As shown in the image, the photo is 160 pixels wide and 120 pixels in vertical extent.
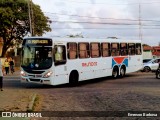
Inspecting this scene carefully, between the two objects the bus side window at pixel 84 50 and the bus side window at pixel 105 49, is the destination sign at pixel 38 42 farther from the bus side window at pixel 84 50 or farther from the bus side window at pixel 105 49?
the bus side window at pixel 105 49

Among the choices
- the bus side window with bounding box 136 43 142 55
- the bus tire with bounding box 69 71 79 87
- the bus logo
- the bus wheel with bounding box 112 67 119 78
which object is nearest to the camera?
the bus tire with bounding box 69 71 79 87

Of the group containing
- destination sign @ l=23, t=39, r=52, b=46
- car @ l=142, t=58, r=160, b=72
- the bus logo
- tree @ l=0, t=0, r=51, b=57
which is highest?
tree @ l=0, t=0, r=51, b=57

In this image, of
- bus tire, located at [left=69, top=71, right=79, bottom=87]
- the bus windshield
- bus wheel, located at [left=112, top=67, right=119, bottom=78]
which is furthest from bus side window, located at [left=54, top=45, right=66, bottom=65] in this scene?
bus wheel, located at [left=112, top=67, right=119, bottom=78]

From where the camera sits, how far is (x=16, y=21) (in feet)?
211

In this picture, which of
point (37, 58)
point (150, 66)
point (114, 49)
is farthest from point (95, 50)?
point (150, 66)

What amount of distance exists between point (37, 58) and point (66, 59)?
1681mm

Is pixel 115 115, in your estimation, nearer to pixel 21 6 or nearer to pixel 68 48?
pixel 68 48

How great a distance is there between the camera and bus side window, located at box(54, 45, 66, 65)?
21867mm

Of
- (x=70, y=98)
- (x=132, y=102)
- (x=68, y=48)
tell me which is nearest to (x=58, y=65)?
(x=68, y=48)

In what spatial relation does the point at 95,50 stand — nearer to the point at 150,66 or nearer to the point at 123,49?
the point at 123,49

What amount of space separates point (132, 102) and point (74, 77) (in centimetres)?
904

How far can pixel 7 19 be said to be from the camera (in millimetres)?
61000

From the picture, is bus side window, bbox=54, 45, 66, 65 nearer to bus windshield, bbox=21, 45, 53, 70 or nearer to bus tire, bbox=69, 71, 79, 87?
bus windshield, bbox=21, 45, 53, 70

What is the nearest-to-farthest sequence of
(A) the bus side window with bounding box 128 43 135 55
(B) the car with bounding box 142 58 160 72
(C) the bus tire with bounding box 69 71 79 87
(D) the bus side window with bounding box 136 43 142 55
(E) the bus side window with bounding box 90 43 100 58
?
(C) the bus tire with bounding box 69 71 79 87 < (E) the bus side window with bounding box 90 43 100 58 < (A) the bus side window with bounding box 128 43 135 55 < (D) the bus side window with bounding box 136 43 142 55 < (B) the car with bounding box 142 58 160 72
